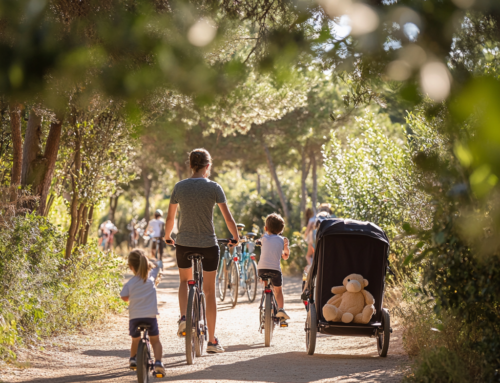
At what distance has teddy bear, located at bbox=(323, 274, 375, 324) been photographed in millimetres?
6926

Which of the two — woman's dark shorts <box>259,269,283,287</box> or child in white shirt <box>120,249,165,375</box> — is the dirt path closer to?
child in white shirt <box>120,249,165,375</box>

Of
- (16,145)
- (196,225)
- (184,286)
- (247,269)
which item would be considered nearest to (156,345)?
(184,286)

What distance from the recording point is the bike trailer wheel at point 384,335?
675 cm

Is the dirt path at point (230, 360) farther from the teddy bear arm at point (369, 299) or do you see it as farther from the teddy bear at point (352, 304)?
the teddy bear arm at point (369, 299)

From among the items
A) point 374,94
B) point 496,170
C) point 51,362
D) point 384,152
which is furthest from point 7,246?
point 384,152

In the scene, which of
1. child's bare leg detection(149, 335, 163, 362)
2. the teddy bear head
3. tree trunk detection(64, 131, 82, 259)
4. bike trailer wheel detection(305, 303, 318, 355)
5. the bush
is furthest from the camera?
tree trunk detection(64, 131, 82, 259)

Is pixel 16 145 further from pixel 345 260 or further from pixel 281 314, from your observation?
pixel 345 260

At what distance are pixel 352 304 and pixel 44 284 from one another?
3.66 meters

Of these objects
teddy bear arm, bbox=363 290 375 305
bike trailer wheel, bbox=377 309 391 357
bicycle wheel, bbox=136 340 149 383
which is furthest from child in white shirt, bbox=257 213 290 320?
bicycle wheel, bbox=136 340 149 383

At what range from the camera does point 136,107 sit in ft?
8.20

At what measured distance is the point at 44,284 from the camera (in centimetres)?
759

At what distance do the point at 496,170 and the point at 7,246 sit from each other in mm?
5875

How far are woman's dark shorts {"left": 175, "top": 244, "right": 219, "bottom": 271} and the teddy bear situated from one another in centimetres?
150

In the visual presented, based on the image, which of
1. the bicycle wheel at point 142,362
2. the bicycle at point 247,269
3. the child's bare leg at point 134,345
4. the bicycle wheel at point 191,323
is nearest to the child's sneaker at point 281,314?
the bicycle wheel at point 191,323
